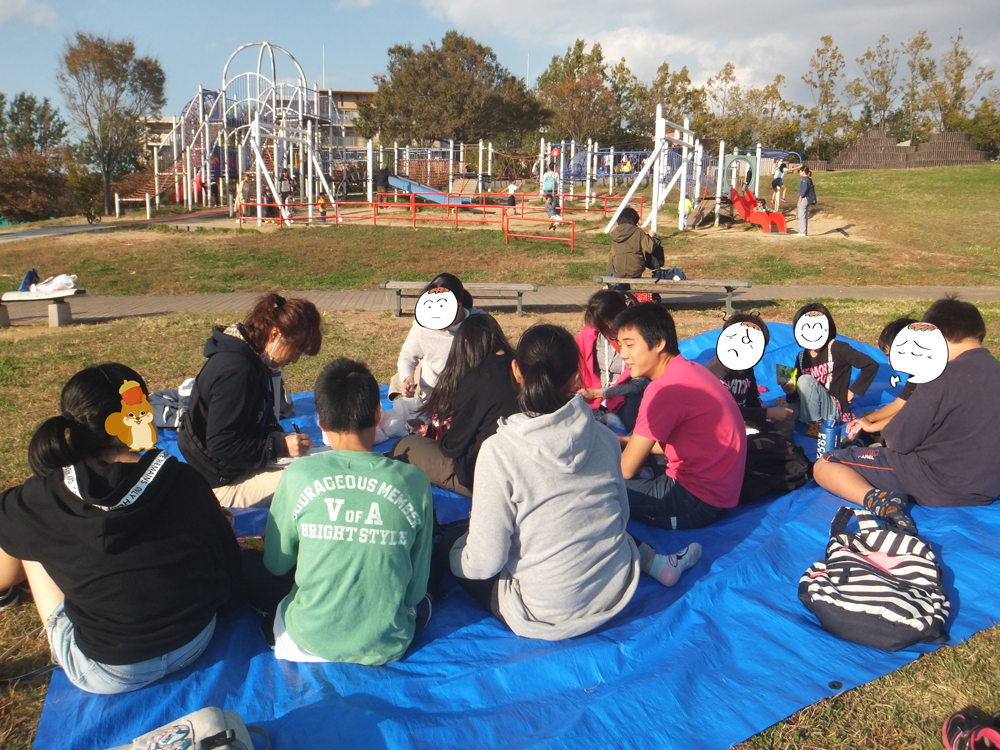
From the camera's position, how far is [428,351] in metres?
5.11

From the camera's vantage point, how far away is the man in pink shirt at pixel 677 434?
362 centimetres

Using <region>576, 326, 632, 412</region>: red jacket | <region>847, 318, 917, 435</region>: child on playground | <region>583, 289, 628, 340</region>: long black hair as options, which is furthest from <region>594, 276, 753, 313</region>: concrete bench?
<region>847, 318, 917, 435</region>: child on playground

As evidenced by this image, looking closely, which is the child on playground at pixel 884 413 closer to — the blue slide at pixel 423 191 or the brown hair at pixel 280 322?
the brown hair at pixel 280 322

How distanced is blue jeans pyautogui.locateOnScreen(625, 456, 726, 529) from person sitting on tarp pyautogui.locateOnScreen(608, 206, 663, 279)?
6.97m

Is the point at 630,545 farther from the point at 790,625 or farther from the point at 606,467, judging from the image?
the point at 790,625

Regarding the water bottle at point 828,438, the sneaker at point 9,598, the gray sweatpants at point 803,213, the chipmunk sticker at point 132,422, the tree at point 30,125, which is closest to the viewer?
the chipmunk sticker at point 132,422

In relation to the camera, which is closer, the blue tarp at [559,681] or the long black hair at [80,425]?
the long black hair at [80,425]

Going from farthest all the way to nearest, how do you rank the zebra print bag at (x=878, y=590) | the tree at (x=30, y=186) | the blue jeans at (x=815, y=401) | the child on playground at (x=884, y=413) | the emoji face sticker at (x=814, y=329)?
the tree at (x=30, y=186), the blue jeans at (x=815, y=401), the emoji face sticker at (x=814, y=329), the child on playground at (x=884, y=413), the zebra print bag at (x=878, y=590)

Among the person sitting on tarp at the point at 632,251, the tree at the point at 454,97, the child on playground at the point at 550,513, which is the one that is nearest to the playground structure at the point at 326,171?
the tree at the point at 454,97

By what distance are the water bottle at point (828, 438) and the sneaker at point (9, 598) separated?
175 inches

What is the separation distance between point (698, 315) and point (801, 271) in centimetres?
600

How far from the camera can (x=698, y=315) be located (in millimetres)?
10602

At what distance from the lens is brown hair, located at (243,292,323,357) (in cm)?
377

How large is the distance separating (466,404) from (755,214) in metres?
18.9
